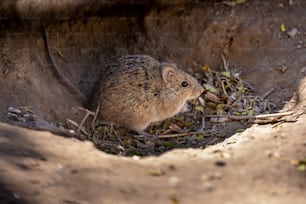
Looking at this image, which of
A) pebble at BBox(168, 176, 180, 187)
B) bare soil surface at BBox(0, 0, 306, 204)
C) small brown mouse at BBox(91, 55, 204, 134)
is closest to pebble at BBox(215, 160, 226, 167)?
bare soil surface at BBox(0, 0, 306, 204)

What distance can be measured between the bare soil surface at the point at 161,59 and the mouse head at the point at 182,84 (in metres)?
0.61

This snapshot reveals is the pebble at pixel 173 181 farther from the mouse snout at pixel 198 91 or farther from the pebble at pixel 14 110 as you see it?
the mouse snout at pixel 198 91

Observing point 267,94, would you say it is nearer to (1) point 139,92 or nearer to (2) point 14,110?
(1) point 139,92

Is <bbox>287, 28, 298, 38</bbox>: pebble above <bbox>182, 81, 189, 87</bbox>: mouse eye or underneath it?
above

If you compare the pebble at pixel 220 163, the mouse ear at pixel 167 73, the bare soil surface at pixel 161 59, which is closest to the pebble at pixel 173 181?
the bare soil surface at pixel 161 59

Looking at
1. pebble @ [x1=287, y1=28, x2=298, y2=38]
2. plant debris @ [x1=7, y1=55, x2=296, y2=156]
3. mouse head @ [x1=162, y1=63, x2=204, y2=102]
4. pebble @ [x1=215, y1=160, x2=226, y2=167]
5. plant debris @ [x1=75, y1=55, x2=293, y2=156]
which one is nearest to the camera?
pebble @ [x1=215, y1=160, x2=226, y2=167]

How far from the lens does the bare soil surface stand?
4016mm

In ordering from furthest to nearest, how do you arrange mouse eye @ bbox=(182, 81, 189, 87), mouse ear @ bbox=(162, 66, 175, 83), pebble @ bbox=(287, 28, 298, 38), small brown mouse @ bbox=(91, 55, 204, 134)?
pebble @ bbox=(287, 28, 298, 38)
mouse eye @ bbox=(182, 81, 189, 87)
mouse ear @ bbox=(162, 66, 175, 83)
small brown mouse @ bbox=(91, 55, 204, 134)

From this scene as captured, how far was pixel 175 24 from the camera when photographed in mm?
7703

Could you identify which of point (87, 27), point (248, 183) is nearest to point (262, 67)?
point (87, 27)

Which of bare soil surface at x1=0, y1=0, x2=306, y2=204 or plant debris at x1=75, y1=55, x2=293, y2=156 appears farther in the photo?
plant debris at x1=75, y1=55, x2=293, y2=156

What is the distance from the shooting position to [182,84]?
684 centimetres

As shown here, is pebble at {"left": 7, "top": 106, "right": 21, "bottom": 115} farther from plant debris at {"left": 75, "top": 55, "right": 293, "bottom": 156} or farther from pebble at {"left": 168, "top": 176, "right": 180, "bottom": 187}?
pebble at {"left": 168, "top": 176, "right": 180, "bottom": 187}

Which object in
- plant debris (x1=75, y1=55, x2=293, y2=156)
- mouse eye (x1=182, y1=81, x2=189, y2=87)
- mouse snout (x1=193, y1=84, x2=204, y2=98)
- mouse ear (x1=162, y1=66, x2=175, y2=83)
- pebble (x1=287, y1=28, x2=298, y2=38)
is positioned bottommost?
plant debris (x1=75, y1=55, x2=293, y2=156)
